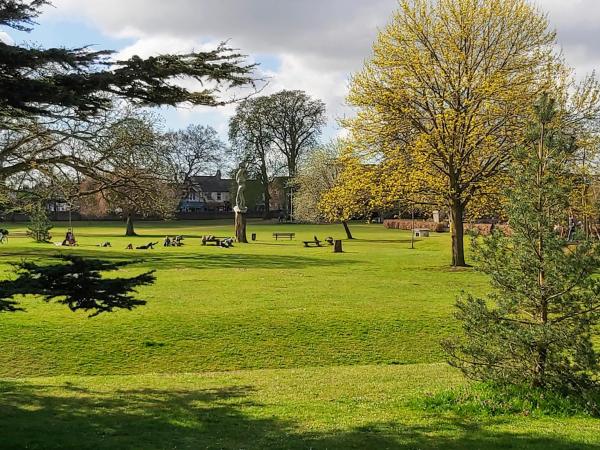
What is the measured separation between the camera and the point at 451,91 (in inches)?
1016

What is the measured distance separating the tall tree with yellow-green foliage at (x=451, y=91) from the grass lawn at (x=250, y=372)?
18.4 ft

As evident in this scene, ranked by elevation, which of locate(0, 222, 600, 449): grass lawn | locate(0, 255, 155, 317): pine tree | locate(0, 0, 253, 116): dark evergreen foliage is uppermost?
locate(0, 0, 253, 116): dark evergreen foliage

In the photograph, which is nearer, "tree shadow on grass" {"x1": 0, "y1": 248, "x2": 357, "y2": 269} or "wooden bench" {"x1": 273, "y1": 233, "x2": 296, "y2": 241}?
"tree shadow on grass" {"x1": 0, "y1": 248, "x2": 357, "y2": 269}

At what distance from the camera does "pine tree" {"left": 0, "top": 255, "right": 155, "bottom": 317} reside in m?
5.68

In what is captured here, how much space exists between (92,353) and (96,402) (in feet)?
13.6

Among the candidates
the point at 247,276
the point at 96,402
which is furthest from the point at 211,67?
the point at 247,276

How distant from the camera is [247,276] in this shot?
23312 mm

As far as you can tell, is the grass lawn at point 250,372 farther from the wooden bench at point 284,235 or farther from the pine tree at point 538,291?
the wooden bench at point 284,235

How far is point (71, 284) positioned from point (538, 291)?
5.74 metres

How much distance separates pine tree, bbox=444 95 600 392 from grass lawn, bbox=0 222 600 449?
33.5 inches

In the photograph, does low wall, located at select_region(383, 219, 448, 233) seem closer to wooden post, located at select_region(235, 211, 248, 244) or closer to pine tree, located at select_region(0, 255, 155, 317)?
wooden post, located at select_region(235, 211, 248, 244)

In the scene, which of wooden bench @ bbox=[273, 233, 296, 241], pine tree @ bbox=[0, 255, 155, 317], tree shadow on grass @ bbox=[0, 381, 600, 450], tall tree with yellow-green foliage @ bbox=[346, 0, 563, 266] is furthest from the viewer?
wooden bench @ bbox=[273, 233, 296, 241]

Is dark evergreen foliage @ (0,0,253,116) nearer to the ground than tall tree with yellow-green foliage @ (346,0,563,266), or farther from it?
nearer to the ground

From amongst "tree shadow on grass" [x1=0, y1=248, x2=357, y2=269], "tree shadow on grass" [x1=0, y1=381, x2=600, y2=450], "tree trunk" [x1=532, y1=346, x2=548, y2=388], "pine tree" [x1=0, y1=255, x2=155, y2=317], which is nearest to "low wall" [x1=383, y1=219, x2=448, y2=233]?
"tree shadow on grass" [x1=0, y1=248, x2=357, y2=269]
